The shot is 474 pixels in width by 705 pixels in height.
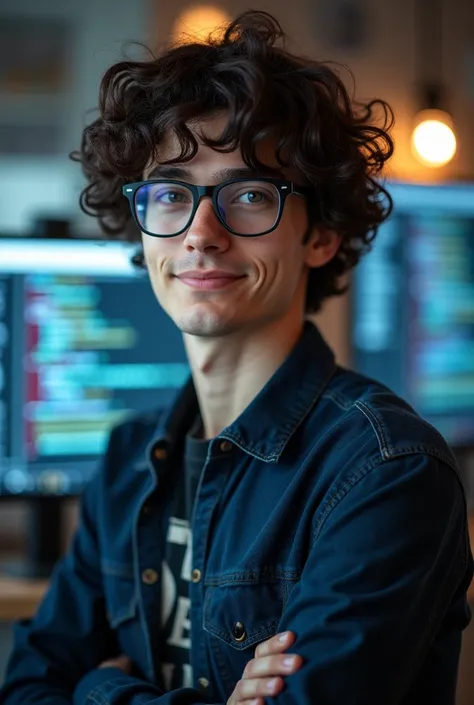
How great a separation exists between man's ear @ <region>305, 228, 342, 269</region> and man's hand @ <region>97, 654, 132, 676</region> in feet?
1.87

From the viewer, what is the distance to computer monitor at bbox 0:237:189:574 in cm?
163

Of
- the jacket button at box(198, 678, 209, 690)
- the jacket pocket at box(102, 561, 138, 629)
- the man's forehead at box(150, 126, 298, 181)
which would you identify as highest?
the man's forehead at box(150, 126, 298, 181)

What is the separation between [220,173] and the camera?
1.08 metres

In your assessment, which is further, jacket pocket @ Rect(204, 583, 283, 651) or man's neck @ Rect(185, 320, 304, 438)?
man's neck @ Rect(185, 320, 304, 438)

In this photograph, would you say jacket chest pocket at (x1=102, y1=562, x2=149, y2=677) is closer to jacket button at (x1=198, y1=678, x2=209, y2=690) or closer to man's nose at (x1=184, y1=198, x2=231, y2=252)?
jacket button at (x1=198, y1=678, x2=209, y2=690)

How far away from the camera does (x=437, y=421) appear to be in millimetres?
1893

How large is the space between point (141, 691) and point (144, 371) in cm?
69

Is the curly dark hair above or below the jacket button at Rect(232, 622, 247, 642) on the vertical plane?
above

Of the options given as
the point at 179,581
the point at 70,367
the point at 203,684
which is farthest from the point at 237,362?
the point at 70,367

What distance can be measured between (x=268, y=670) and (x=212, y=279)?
0.44 m

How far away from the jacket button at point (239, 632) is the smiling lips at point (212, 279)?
1.27 feet

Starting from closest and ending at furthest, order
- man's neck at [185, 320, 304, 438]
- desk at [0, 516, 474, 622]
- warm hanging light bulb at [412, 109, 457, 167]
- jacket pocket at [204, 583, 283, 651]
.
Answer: jacket pocket at [204, 583, 283, 651] → man's neck at [185, 320, 304, 438] → desk at [0, 516, 474, 622] → warm hanging light bulb at [412, 109, 457, 167]

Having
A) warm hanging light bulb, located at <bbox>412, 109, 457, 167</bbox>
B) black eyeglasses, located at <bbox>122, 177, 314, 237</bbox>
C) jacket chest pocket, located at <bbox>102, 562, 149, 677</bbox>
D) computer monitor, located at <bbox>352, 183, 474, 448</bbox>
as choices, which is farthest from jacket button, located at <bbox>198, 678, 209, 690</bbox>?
warm hanging light bulb, located at <bbox>412, 109, 457, 167</bbox>

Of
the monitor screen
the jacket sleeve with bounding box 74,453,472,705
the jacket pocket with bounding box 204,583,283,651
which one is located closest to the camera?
the jacket sleeve with bounding box 74,453,472,705
